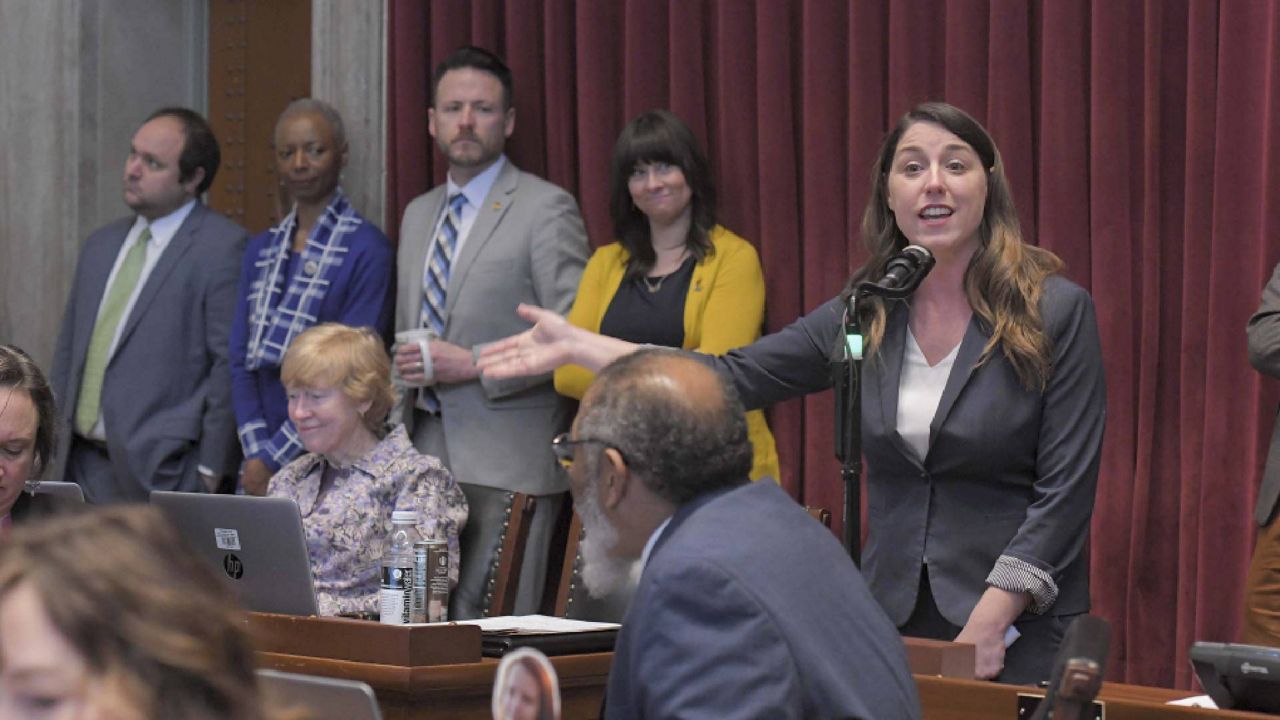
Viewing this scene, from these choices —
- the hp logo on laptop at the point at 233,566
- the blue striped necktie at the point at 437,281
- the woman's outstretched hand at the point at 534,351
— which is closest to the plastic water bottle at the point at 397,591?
the hp logo on laptop at the point at 233,566

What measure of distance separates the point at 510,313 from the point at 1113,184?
172 centimetres

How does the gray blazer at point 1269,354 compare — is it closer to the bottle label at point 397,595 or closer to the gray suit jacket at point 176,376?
the bottle label at point 397,595

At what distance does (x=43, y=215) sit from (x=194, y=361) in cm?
125

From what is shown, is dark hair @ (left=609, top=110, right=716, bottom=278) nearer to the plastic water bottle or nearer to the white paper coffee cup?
the white paper coffee cup

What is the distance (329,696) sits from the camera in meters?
2.25

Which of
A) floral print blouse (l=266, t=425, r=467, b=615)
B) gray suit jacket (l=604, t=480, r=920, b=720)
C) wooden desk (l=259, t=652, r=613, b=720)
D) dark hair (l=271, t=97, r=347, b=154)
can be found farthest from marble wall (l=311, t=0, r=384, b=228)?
gray suit jacket (l=604, t=480, r=920, b=720)

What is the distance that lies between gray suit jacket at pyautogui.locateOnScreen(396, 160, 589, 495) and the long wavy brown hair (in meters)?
1.54

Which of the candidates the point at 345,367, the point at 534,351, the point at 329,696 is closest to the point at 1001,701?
the point at 329,696

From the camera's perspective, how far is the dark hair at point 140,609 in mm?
1142

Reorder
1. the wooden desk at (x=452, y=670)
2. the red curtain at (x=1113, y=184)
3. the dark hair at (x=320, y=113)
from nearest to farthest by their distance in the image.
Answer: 1. the wooden desk at (x=452, y=670)
2. the red curtain at (x=1113, y=184)
3. the dark hair at (x=320, y=113)

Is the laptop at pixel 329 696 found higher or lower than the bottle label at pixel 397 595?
higher

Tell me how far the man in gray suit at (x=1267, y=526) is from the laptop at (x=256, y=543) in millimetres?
1834

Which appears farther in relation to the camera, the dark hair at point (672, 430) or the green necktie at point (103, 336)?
the green necktie at point (103, 336)

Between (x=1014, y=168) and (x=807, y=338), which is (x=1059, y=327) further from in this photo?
(x=1014, y=168)
